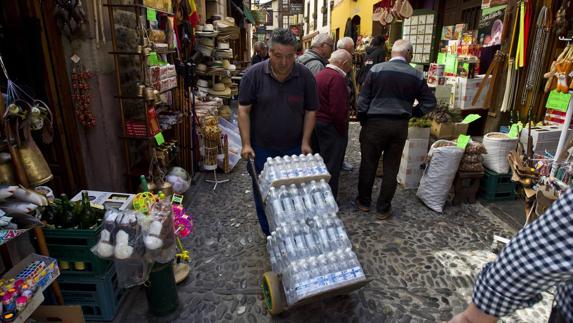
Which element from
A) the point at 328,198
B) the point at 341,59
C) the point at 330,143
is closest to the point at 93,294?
the point at 328,198

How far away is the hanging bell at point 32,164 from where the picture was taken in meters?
2.33

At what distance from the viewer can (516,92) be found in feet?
16.7

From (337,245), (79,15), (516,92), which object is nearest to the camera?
(337,245)

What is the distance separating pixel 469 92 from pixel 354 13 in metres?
11.2

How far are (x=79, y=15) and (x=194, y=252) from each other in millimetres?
2473

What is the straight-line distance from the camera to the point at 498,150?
14.5 feet

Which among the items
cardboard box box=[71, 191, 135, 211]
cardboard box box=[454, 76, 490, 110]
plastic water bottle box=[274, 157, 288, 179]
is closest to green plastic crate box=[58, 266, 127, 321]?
cardboard box box=[71, 191, 135, 211]

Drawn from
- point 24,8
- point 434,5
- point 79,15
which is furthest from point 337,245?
point 434,5

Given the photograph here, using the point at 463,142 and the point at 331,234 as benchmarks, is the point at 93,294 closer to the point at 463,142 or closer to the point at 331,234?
the point at 331,234

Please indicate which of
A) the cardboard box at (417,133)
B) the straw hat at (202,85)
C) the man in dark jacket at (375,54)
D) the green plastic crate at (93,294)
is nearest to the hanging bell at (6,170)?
the green plastic crate at (93,294)

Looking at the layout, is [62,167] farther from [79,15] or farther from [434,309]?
[434,309]

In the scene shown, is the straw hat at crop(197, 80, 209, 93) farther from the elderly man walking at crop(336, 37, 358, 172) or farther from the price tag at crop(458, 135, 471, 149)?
the price tag at crop(458, 135, 471, 149)

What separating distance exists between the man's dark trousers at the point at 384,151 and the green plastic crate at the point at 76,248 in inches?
117

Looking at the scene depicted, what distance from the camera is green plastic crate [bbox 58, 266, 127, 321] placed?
2.55 metres
